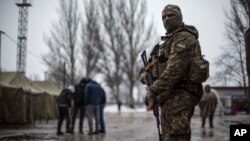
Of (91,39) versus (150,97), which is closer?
(150,97)

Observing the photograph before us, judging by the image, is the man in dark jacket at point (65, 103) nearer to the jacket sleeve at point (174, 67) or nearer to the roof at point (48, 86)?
the jacket sleeve at point (174, 67)

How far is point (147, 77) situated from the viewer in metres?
4.64

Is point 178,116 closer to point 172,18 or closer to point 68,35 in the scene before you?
point 172,18

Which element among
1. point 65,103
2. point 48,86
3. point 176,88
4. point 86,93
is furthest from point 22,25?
point 176,88

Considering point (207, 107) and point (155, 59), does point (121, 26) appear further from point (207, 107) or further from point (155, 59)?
point (155, 59)

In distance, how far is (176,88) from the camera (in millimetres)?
4258

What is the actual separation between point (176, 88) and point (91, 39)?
137 ft

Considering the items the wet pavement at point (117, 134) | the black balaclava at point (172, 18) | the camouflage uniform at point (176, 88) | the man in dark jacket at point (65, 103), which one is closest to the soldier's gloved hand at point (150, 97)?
the camouflage uniform at point (176, 88)

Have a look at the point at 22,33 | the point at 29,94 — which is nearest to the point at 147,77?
the point at 29,94

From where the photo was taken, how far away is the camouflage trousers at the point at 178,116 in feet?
13.7

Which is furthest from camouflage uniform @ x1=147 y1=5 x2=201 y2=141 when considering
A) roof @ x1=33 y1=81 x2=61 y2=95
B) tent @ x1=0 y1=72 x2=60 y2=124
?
roof @ x1=33 y1=81 x2=61 y2=95

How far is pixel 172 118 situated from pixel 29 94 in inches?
655

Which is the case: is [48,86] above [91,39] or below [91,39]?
below

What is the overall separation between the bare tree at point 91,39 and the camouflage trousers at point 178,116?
40591 mm
